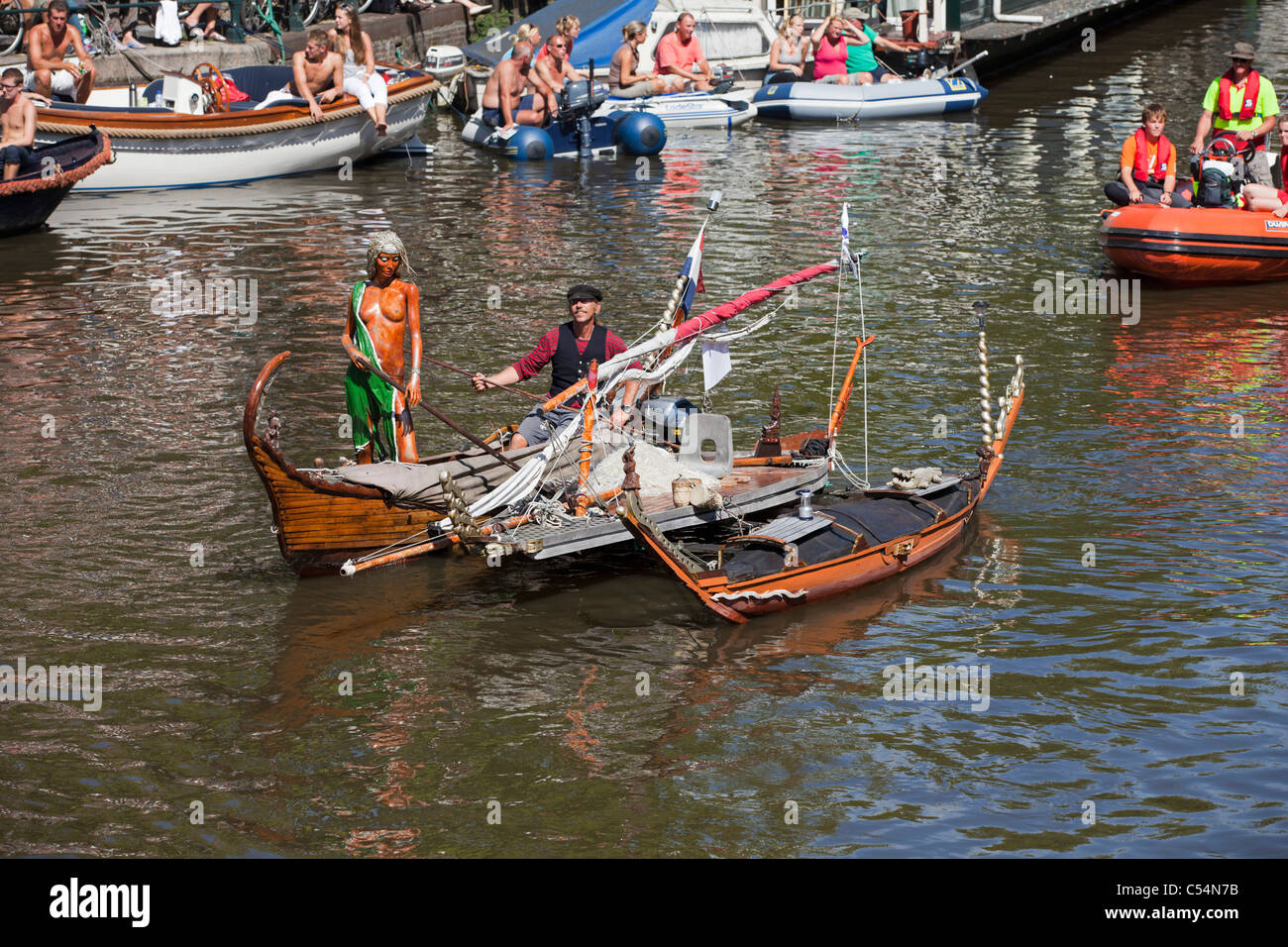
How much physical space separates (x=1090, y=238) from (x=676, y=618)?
462 inches

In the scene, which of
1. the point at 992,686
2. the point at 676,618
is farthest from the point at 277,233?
the point at 992,686

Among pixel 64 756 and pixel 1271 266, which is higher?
pixel 1271 266

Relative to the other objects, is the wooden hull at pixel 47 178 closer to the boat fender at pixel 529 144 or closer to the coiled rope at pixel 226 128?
the coiled rope at pixel 226 128

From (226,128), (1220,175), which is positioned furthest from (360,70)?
(1220,175)

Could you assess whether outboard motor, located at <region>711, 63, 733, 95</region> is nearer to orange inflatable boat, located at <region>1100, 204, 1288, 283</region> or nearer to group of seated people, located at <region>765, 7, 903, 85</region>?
group of seated people, located at <region>765, 7, 903, 85</region>

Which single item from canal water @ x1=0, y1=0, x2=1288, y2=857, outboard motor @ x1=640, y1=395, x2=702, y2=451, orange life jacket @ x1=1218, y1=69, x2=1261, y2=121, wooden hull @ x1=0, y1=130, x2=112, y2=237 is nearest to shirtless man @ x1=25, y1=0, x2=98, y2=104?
wooden hull @ x1=0, y1=130, x2=112, y2=237

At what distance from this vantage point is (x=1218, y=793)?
26.1ft

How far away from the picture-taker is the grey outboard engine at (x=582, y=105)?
2477 centimetres

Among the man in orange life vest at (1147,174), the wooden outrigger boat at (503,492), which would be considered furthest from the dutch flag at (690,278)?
the man in orange life vest at (1147,174)

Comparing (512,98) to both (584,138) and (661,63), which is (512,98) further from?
(661,63)

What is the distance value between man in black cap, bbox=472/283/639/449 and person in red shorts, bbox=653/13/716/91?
57.3ft

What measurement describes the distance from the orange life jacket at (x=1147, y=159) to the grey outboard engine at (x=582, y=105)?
31.2 feet

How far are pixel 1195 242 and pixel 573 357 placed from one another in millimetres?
9089
